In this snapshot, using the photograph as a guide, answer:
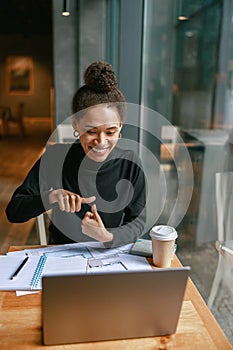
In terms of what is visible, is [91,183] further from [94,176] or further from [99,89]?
[99,89]

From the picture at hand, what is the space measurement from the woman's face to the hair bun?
72 millimetres

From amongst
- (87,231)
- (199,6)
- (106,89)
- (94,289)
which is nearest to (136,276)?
(94,289)

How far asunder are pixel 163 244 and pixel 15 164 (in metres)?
5.07

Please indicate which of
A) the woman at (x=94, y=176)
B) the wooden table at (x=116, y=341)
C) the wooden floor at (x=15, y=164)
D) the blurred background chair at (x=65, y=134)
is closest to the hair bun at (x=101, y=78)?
the woman at (x=94, y=176)

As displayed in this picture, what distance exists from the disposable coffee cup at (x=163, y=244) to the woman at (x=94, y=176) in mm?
156

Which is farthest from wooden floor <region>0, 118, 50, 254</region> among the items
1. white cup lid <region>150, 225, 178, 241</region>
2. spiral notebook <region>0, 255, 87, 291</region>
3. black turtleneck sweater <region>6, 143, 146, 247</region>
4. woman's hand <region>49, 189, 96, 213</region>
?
white cup lid <region>150, 225, 178, 241</region>

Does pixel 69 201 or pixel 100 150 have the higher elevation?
pixel 100 150

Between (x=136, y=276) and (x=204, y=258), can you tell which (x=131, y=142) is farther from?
(x=136, y=276)

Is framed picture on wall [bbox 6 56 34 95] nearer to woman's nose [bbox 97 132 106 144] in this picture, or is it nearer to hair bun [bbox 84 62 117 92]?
hair bun [bbox 84 62 117 92]

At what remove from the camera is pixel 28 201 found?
1290mm

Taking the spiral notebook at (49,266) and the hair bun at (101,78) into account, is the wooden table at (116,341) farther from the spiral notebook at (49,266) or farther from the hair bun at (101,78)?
the hair bun at (101,78)

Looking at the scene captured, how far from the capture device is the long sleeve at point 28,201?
1.28 metres

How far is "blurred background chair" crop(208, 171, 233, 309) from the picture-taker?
1882mm

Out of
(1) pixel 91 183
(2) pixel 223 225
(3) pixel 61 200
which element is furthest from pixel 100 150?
(2) pixel 223 225
